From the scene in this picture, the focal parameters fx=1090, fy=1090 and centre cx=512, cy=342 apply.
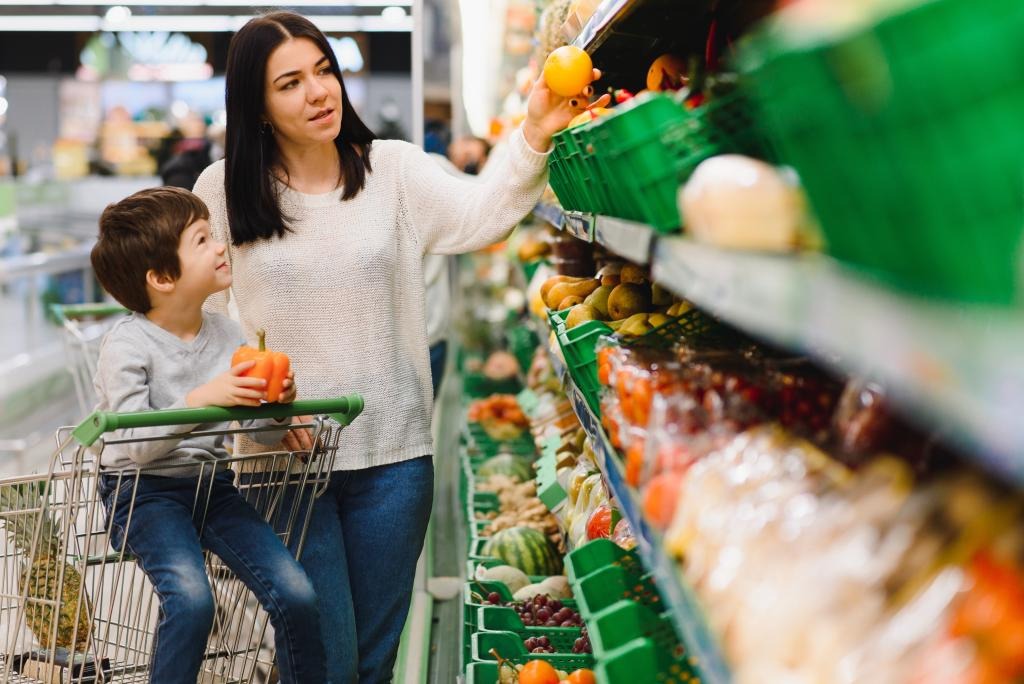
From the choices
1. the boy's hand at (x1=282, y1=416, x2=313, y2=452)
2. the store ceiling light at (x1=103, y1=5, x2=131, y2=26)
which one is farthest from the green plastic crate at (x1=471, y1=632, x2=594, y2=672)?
the store ceiling light at (x1=103, y1=5, x2=131, y2=26)

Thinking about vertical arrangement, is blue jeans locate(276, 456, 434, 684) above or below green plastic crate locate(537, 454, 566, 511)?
below

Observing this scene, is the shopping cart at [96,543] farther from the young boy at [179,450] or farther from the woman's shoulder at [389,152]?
the woman's shoulder at [389,152]

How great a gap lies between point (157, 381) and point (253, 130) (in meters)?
0.64

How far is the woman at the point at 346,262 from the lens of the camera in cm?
253

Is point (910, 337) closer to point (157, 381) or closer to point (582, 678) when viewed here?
point (582, 678)

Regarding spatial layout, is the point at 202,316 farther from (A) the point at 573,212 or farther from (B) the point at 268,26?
(A) the point at 573,212

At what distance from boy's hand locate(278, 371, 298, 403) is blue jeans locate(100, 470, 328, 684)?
222 mm

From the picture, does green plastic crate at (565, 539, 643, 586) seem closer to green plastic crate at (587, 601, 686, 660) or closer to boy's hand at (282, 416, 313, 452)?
green plastic crate at (587, 601, 686, 660)

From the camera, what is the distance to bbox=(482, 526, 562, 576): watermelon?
368cm

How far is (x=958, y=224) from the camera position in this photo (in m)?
0.74

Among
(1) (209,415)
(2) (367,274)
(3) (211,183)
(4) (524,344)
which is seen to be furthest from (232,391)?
(4) (524,344)

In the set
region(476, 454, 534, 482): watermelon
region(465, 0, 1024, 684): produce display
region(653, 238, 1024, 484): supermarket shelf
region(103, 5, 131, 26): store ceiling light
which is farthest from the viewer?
region(103, 5, 131, 26): store ceiling light

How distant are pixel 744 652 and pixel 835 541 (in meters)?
0.15

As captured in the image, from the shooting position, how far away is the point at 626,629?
1.83 metres
